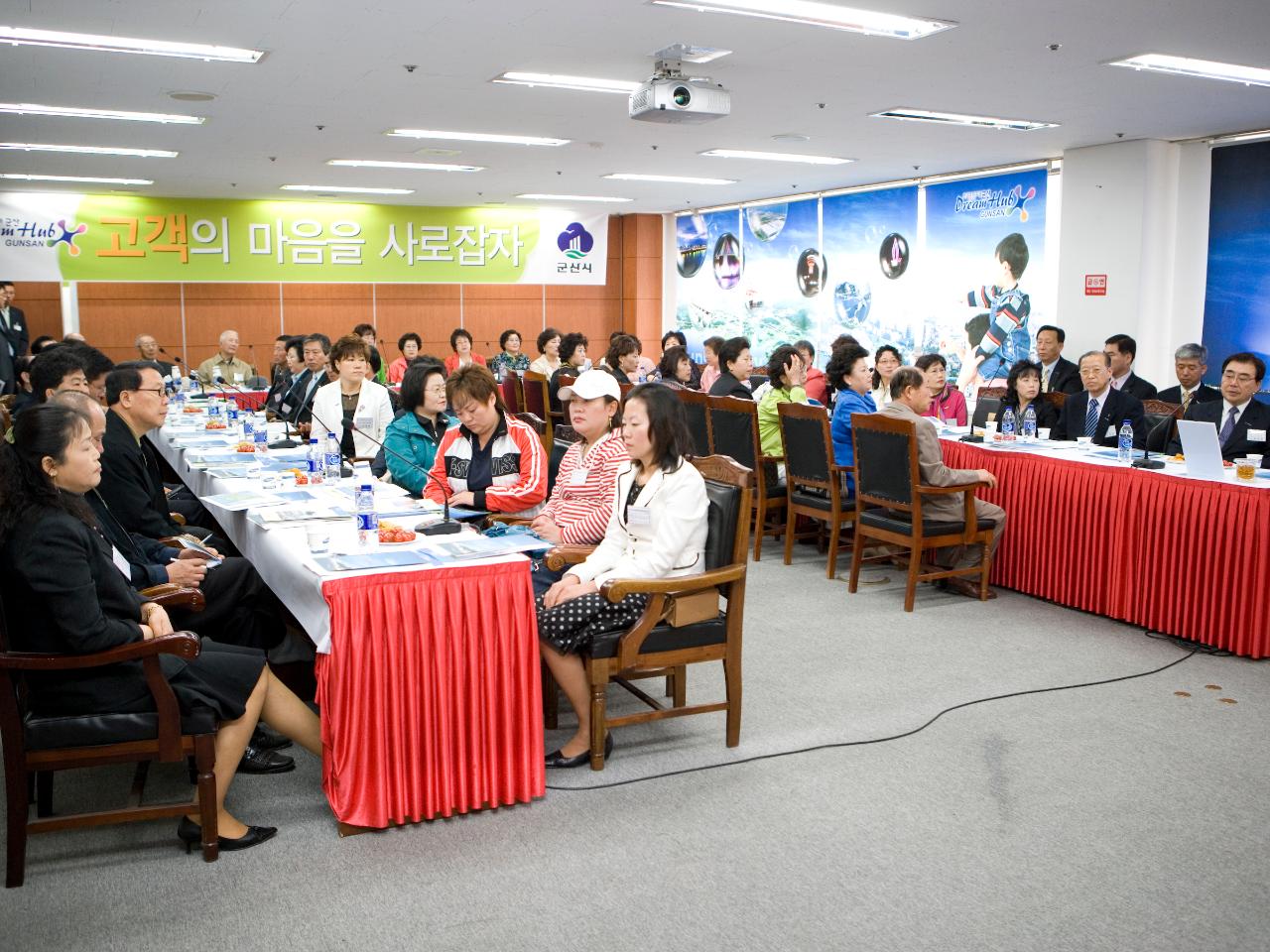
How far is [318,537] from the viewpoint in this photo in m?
3.38

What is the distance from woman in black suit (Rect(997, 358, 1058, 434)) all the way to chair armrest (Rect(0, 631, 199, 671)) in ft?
17.2

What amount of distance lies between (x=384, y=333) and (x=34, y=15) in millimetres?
9418

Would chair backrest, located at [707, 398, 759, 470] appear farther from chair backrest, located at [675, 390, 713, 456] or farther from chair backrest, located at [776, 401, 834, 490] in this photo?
chair backrest, located at [776, 401, 834, 490]

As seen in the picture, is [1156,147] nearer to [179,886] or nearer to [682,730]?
[682,730]

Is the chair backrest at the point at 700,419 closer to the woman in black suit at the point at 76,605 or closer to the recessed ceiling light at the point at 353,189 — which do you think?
the woman in black suit at the point at 76,605

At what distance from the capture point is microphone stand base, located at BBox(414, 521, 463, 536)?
345 cm

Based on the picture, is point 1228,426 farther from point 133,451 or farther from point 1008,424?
point 133,451

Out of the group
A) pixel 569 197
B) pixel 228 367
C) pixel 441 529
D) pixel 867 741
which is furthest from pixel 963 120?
pixel 228 367

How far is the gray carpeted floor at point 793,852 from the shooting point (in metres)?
2.50

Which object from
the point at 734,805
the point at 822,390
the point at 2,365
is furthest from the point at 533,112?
the point at 2,365

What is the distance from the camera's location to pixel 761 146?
8828 millimetres

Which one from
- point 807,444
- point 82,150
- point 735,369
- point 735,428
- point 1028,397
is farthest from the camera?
point 82,150

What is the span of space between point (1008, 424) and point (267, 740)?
179 inches

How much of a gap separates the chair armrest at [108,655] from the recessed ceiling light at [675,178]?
344 inches
